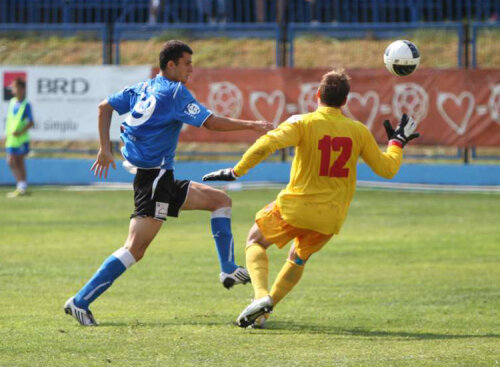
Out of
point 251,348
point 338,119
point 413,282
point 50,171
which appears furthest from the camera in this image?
point 50,171

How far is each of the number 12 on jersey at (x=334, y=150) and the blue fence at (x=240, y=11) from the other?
61.1 ft

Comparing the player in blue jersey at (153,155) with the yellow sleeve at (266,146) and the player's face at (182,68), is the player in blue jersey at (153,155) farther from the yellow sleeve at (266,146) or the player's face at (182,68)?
the yellow sleeve at (266,146)

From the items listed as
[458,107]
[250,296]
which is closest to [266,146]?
[250,296]

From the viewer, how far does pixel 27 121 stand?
21828 mm

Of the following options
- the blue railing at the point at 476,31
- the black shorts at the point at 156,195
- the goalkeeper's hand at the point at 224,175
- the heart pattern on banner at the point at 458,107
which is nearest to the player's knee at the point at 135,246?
the black shorts at the point at 156,195

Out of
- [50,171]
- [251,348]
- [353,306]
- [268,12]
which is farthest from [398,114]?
[251,348]

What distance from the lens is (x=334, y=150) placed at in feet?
26.5

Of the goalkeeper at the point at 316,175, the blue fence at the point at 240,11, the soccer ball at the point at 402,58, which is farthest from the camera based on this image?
the blue fence at the point at 240,11

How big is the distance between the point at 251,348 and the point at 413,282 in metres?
4.02

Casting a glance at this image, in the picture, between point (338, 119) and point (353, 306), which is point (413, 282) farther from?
point (338, 119)

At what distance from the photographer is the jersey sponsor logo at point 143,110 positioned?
8531mm

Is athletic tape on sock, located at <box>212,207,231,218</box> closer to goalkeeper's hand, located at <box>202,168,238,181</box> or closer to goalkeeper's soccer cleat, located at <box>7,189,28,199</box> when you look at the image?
goalkeeper's hand, located at <box>202,168,238,181</box>

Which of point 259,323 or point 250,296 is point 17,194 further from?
point 259,323

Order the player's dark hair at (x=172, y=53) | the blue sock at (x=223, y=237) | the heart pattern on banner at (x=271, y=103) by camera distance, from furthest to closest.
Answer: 1. the heart pattern on banner at (x=271, y=103)
2. the blue sock at (x=223, y=237)
3. the player's dark hair at (x=172, y=53)
